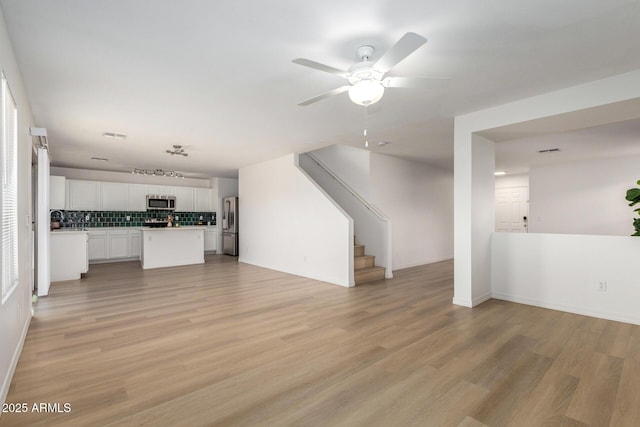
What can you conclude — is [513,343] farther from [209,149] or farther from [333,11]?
[209,149]

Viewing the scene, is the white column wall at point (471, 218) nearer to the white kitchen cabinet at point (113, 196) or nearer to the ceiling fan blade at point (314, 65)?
the ceiling fan blade at point (314, 65)

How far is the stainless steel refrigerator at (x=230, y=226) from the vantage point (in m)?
9.32

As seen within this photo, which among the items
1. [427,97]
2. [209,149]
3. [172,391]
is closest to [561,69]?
[427,97]

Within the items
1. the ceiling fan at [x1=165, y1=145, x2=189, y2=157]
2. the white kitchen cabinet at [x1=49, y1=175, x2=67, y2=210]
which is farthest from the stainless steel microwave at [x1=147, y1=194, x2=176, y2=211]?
the ceiling fan at [x1=165, y1=145, x2=189, y2=157]

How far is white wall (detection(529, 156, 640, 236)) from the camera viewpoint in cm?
655

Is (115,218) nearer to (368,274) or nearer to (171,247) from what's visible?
(171,247)

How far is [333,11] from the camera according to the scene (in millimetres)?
1981

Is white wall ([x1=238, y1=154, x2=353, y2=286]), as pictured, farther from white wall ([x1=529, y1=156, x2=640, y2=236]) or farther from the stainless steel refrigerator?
white wall ([x1=529, y1=156, x2=640, y2=236])

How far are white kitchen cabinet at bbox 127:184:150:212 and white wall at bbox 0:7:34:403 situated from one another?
577cm

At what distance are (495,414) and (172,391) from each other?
2.14 meters

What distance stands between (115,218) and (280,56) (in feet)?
27.3

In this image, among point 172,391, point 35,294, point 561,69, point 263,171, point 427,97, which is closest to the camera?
point 172,391

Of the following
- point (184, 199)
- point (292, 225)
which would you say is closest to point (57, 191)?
point (184, 199)

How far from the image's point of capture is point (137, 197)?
8.94 meters
